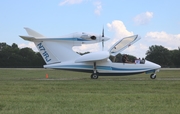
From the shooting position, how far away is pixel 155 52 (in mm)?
116062

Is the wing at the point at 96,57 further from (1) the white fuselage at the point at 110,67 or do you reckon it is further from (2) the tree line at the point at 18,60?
(2) the tree line at the point at 18,60

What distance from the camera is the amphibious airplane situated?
24766 millimetres

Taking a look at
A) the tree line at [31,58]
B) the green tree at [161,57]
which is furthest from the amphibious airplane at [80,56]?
the green tree at [161,57]

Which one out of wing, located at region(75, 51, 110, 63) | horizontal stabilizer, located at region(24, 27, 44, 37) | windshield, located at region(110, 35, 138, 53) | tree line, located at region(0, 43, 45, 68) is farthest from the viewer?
tree line, located at region(0, 43, 45, 68)

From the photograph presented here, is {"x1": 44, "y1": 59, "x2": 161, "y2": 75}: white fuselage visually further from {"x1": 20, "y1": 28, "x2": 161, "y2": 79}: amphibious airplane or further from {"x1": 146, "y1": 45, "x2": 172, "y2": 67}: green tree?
{"x1": 146, "y1": 45, "x2": 172, "y2": 67}: green tree

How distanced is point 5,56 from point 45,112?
10394 centimetres

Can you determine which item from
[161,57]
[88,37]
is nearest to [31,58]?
[161,57]

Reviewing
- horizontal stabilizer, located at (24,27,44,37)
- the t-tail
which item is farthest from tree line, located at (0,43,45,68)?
horizontal stabilizer, located at (24,27,44,37)

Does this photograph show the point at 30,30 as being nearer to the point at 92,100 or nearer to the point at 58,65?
the point at 58,65

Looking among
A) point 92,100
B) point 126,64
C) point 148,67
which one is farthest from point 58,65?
point 92,100

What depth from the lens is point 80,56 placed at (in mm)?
25219

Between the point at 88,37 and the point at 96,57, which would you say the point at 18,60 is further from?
the point at 96,57

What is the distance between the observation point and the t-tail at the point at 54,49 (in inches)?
995

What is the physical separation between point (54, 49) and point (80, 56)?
2.27 m
